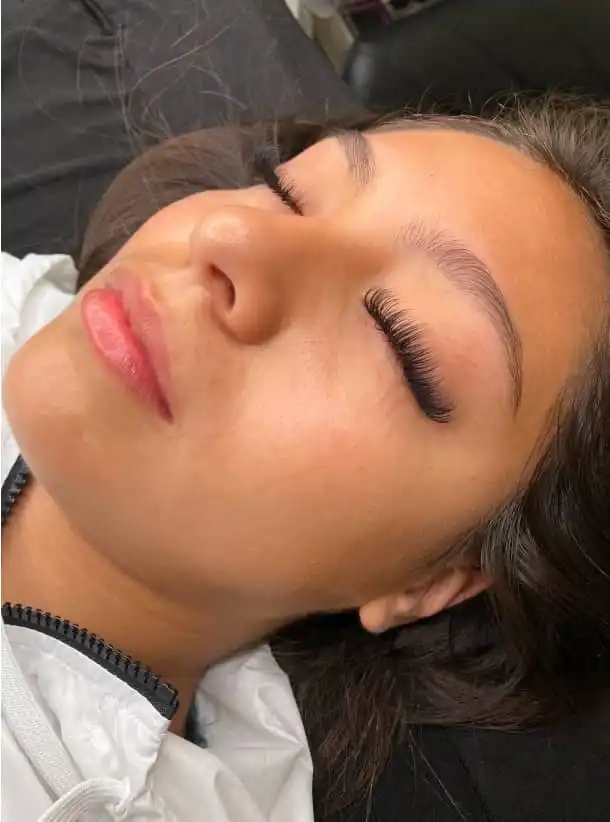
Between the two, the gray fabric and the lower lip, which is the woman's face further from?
the gray fabric

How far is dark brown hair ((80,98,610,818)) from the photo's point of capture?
32.1 inches

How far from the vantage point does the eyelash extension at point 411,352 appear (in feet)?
2.32

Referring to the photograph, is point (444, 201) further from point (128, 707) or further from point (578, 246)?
point (128, 707)

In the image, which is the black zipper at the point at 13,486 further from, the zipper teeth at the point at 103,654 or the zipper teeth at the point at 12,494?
the zipper teeth at the point at 103,654

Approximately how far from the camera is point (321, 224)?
744 millimetres

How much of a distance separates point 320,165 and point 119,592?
16.4 inches

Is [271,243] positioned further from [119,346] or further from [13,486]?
[13,486]

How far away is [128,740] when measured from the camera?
84cm

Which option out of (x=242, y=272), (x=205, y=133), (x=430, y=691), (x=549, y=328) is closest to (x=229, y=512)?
(x=242, y=272)

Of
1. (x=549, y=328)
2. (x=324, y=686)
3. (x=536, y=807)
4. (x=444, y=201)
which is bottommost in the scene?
(x=536, y=807)

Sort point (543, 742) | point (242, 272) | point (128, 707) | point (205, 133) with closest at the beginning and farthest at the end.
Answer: point (242, 272), point (128, 707), point (543, 742), point (205, 133)

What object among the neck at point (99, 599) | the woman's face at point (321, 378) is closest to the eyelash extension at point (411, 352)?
the woman's face at point (321, 378)

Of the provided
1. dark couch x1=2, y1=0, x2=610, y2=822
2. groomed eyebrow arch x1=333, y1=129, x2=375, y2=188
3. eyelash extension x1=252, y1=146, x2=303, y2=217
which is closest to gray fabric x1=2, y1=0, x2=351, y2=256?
dark couch x1=2, y1=0, x2=610, y2=822

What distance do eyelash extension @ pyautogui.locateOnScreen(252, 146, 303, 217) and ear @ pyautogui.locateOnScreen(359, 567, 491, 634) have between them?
34cm
